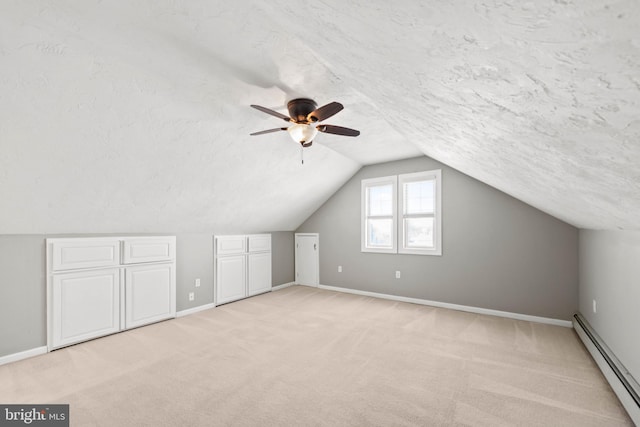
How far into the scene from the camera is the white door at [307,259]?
19.8ft

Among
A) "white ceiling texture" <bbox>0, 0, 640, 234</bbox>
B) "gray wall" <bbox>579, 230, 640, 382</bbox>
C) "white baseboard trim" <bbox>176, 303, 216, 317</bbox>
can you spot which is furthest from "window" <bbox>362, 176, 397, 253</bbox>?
"white baseboard trim" <bbox>176, 303, 216, 317</bbox>

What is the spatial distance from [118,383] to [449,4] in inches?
130

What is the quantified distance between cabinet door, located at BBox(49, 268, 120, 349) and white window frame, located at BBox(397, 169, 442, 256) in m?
4.35

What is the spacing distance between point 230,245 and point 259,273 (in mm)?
900

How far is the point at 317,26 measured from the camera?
1228 millimetres

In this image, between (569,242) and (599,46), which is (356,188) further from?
(599,46)

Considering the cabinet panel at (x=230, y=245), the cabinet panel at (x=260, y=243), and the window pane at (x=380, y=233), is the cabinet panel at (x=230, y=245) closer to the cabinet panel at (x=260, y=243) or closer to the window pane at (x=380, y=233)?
the cabinet panel at (x=260, y=243)

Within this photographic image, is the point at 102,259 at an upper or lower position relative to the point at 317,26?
lower

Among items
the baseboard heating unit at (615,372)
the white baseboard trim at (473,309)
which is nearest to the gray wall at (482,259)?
the white baseboard trim at (473,309)

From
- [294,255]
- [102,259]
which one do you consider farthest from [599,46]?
[294,255]

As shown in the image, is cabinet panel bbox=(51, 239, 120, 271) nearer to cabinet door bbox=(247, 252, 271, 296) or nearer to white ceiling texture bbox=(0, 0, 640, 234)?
white ceiling texture bbox=(0, 0, 640, 234)

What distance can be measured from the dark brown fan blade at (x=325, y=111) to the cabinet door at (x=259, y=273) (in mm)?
3568

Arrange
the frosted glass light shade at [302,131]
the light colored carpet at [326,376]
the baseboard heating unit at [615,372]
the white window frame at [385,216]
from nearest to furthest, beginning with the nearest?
the baseboard heating unit at [615,372] → the light colored carpet at [326,376] → the frosted glass light shade at [302,131] → the white window frame at [385,216]

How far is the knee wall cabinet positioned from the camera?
3.03 metres
